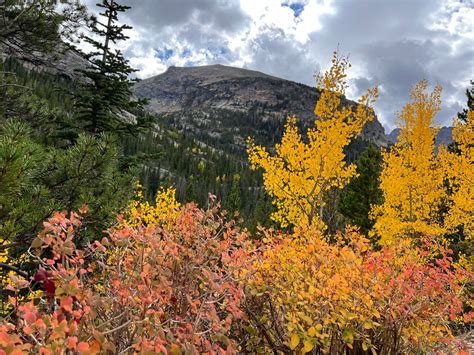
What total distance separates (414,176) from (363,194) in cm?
1424

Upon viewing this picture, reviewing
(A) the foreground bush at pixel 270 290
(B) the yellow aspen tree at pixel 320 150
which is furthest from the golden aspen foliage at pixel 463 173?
(A) the foreground bush at pixel 270 290

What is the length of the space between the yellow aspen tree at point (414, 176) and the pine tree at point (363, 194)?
12.3 meters

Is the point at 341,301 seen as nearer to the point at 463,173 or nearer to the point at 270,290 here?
the point at 270,290

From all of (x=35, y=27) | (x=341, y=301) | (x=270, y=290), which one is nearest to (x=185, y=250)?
(x=270, y=290)

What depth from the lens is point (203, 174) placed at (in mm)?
121188

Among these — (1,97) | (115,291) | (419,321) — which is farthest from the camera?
(1,97)

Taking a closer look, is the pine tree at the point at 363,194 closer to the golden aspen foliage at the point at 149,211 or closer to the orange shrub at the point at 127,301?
the golden aspen foliage at the point at 149,211

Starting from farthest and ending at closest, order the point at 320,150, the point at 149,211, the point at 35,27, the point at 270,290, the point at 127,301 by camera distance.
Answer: the point at 149,211
the point at 320,150
the point at 35,27
the point at 270,290
the point at 127,301

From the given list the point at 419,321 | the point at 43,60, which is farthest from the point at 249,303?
the point at 43,60

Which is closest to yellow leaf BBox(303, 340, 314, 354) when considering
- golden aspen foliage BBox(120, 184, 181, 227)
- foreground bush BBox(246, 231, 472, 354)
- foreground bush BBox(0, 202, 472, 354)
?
foreground bush BBox(0, 202, 472, 354)

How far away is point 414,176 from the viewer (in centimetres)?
1096

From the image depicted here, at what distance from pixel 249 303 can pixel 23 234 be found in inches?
121

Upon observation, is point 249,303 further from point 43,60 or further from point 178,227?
point 43,60

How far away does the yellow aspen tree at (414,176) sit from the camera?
430 inches
